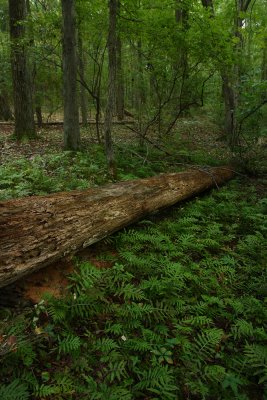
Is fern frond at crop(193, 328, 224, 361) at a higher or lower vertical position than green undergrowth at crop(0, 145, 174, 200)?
lower

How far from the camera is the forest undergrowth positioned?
2510mm

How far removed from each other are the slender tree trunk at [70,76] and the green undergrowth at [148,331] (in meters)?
5.41

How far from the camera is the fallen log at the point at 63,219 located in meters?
3.11

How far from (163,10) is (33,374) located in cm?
914

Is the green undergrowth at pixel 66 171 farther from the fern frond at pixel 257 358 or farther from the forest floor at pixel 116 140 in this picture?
the fern frond at pixel 257 358

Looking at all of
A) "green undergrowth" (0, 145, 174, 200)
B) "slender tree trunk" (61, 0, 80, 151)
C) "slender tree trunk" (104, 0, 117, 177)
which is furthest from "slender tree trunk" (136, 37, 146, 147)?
"slender tree trunk" (104, 0, 117, 177)

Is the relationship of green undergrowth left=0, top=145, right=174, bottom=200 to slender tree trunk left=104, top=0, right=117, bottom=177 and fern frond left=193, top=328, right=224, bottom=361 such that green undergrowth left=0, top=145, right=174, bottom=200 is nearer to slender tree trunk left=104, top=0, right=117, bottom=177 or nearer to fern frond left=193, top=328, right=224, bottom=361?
slender tree trunk left=104, top=0, right=117, bottom=177

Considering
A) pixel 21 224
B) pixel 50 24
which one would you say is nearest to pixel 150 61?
pixel 50 24

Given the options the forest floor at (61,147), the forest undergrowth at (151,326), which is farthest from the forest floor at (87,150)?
the forest undergrowth at (151,326)

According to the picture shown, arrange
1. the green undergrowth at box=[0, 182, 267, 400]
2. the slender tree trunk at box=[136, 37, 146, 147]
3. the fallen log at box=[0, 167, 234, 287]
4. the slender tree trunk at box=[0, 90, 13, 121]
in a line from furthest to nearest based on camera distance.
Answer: the slender tree trunk at box=[0, 90, 13, 121], the slender tree trunk at box=[136, 37, 146, 147], the fallen log at box=[0, 167, 234, 287], the green undergrowth at box=[0, 182, 267, 400]

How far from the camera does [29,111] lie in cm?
1052

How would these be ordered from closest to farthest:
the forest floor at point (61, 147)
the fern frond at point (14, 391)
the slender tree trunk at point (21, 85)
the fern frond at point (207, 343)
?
1. the fern frond at point (14, 391)
2. the fern frond at point (207, 343)
3. the forest floor at point (61, 147)
4. the slender tree trunk at point (21, 85)

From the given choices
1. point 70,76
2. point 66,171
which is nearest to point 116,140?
point 70,76

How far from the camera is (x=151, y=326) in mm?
Result: 3154
